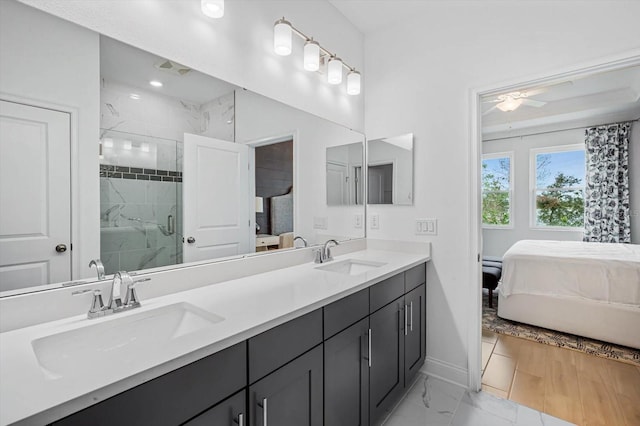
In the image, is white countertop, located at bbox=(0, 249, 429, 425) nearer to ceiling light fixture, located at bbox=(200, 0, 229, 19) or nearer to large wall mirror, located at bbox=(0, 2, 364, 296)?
large wall mirror, located at bbox=(0, 2, 364, 296)

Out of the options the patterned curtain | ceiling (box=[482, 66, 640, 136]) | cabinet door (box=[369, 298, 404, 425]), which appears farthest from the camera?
the patterned curtain

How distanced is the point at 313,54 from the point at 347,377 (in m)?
1.78

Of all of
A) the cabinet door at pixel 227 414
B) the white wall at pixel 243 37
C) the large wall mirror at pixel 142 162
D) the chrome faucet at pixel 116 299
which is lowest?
the cabinet door at pixel 227 414

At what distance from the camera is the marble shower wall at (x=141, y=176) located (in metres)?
1.13

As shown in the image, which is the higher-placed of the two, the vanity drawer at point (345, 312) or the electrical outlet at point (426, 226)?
the electrical outlet at point (426, 226)

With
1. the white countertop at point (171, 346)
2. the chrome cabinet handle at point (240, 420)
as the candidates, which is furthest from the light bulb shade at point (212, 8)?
the chrome cabinet handle at point (240, 420)

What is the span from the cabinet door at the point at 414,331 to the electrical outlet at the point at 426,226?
0.37m

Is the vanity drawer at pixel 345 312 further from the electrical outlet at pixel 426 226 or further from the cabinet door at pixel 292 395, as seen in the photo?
the electrical outlet at pixel 426 226

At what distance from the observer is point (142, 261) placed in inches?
47.8

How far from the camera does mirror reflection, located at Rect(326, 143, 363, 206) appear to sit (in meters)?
2.28

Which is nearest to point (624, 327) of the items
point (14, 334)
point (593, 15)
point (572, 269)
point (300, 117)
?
point (572, 269)

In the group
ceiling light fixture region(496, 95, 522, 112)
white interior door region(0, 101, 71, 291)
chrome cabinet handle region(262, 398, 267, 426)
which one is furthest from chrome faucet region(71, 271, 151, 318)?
ceiling light fixture region(496, 95, 522, 112)

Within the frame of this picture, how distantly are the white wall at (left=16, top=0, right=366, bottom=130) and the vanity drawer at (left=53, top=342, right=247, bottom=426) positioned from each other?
1.20 meters

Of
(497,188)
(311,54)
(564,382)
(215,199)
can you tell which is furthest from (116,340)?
(497,188)
